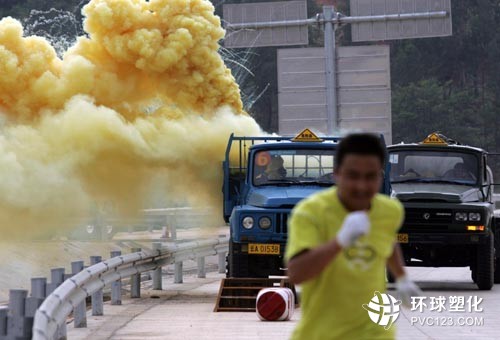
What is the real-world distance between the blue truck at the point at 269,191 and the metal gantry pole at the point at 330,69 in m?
12.4

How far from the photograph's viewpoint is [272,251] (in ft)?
63.9

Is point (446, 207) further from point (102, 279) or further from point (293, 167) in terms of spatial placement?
point (102, 279)

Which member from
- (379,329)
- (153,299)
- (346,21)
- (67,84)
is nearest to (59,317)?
(379,329)

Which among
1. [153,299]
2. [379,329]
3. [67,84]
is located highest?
[67,84]

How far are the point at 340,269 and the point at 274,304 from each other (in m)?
9.78

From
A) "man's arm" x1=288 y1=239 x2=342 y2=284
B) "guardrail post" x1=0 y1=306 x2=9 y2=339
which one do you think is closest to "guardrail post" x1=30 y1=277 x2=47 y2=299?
"guardrail post" x1=0 y1=306 x2=9 y2=339

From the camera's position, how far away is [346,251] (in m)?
6.33

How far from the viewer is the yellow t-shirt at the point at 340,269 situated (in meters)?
6.33

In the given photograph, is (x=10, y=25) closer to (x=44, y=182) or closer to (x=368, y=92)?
(x=44, y=182)

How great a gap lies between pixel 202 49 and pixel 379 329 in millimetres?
19831

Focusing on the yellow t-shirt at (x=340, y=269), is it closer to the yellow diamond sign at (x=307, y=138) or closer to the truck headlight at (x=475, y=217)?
the yellow diamond sign at (x=307, y=138)

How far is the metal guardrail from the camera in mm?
11706

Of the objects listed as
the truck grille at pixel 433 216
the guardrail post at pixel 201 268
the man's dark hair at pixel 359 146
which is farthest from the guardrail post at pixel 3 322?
the guardrail post at pixel 201 268

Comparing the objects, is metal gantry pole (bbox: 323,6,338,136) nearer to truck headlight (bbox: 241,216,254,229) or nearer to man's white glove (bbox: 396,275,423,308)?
truck headlight (bbox: 241,216,254,229)
